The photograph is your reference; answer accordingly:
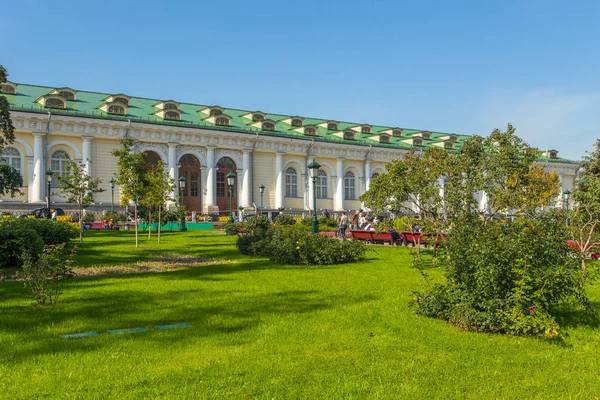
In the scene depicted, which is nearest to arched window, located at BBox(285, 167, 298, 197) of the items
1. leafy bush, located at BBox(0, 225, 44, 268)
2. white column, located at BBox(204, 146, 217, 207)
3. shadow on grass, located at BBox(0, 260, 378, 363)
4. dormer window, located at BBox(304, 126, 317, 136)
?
dormer window, located at BBox(304, 126, 317, 136)

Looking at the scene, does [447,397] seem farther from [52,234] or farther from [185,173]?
[185,173]

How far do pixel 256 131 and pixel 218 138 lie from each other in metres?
3.84

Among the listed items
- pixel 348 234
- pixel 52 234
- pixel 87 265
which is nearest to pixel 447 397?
pixel 87 265

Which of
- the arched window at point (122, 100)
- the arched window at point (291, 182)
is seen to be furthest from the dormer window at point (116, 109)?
the arched window at point (291, 182)

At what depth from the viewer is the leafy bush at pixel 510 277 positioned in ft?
19.4

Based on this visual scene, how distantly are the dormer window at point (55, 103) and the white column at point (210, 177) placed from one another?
12226mm

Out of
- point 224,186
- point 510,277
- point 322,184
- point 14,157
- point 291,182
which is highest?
point 14,157

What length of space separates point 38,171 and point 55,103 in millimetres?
5912

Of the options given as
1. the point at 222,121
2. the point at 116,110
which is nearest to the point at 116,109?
the point at 116,110

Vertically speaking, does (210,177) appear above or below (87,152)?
below

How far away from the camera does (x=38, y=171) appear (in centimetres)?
3709

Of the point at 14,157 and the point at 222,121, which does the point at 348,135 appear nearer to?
the point at 222,121

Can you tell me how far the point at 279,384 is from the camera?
14.2 feet

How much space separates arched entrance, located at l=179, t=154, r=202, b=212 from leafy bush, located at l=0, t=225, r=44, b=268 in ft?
106
